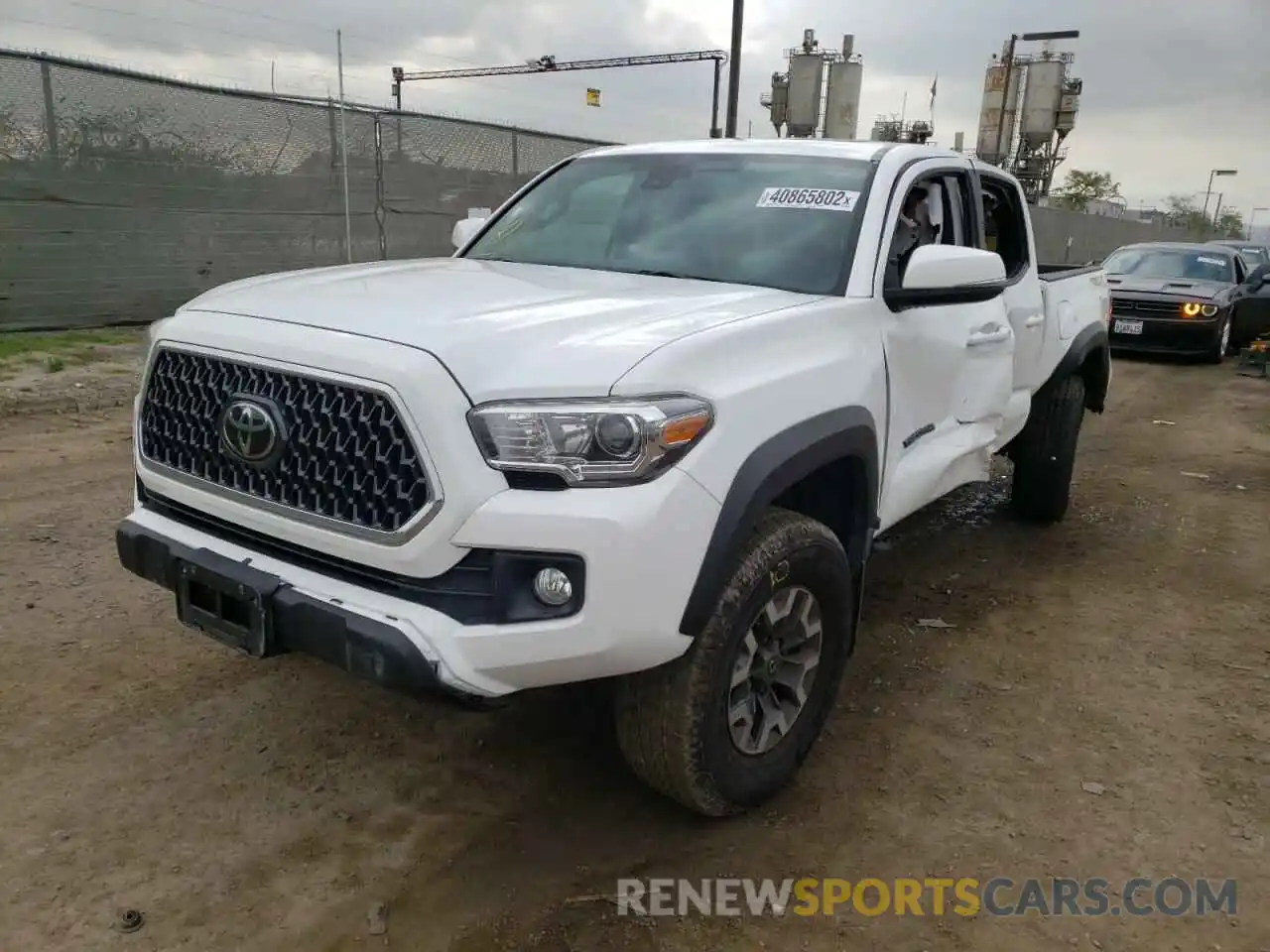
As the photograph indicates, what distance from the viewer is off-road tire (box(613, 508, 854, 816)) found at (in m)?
2.47

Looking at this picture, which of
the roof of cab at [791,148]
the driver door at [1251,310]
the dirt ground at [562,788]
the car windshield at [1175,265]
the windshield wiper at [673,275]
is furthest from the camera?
the car windshield at [1175,265]

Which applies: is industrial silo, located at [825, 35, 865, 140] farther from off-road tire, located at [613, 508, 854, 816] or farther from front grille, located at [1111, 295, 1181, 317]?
off-road tire, located at [613, 508, 854, 816]

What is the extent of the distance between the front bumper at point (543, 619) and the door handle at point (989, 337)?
194cm

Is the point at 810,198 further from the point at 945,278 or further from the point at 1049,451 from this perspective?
the point at 1049,451

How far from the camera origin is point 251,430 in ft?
8.00

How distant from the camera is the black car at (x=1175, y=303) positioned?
12742 mm

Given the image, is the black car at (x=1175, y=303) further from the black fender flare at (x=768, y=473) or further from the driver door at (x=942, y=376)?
the black fender flare at (x=768, y=473)

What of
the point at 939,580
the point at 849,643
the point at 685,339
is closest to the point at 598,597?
the point at 685,339

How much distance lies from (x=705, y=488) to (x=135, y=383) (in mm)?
6875

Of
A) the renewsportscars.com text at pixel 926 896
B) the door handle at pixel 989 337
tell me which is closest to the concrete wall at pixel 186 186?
the door handle at pixel 989 337

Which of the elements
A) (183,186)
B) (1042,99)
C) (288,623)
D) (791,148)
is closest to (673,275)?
(791,148)

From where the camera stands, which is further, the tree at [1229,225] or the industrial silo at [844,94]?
the tree at [1229,225]

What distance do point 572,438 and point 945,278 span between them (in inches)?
60.1

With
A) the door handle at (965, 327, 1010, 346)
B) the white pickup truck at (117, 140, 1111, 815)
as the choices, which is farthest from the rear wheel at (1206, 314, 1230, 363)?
the white pickup truck at (117, 140, 1111, 815)
